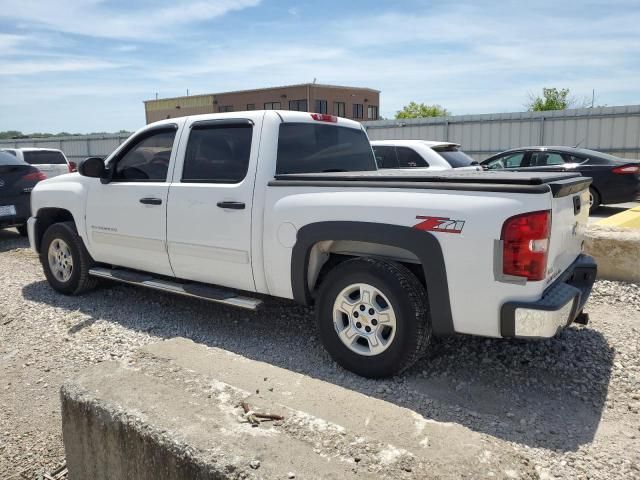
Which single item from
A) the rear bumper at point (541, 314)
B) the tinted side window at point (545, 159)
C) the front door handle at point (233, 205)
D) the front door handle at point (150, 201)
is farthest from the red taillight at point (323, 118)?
the tinted side window at point (545, 159)

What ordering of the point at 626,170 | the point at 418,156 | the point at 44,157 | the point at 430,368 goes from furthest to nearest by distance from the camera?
the point at 44,157 < the point at 626,170 < the point at 418,156 < the point at 430,368

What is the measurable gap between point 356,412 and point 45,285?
17.4ft

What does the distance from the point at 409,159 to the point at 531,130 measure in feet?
33.5

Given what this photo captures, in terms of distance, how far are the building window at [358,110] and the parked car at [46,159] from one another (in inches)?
1833

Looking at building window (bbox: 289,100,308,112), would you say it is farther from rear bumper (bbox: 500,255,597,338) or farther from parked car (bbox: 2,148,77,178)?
rear bumper (bbox: 500,255,597,338)

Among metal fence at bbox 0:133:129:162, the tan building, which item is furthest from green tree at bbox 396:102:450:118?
metal fence at bbox 0:133:129:162

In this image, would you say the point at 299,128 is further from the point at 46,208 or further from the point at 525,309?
the point at 46,208

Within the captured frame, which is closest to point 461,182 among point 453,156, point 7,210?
point 453,156

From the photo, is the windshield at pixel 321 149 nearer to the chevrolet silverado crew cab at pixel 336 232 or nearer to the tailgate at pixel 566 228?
the chevrolet silverado crew cab at pixel 336 232

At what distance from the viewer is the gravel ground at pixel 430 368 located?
328cm

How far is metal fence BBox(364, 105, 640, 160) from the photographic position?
17125 millimetres

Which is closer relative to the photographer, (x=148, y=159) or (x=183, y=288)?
(x=183, y=288)

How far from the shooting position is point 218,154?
4.85m

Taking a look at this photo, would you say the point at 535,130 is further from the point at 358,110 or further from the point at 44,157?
the point at 358,110
